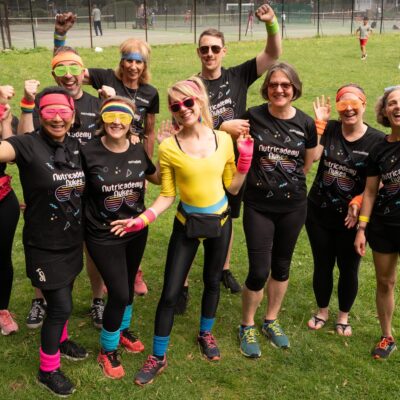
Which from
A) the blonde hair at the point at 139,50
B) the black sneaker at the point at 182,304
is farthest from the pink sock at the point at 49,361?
the blonde hair at the point at 139,50

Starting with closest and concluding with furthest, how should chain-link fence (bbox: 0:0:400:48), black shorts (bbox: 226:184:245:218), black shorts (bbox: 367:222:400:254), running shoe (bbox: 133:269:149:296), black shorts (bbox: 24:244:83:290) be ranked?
1. black shorts (bbox: 24:244:83:290)
2. black shorts (bbox: 367:222:400:254)
3. black shorts (bbox: 226:184:245:218)
4. running shoe (bbox: 133:269:149:296)
5. chain-link fence (bbox: 0:0:400:48)

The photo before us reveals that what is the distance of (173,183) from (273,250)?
1.11 meters

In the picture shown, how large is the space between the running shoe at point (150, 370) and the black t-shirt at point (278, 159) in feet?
5.08

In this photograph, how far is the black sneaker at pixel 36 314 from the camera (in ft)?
15.9

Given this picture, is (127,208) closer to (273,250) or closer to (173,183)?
(173,183)

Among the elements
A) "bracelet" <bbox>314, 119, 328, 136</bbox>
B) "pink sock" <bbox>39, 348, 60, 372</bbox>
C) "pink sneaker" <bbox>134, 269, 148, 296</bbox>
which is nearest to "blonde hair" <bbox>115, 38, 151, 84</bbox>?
"bracelet" <bbox>314, 119, 328, 136</bbox>

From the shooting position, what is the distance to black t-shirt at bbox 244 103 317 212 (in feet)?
13.8

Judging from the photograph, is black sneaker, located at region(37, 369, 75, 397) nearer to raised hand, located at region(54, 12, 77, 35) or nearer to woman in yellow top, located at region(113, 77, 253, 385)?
woman in yellow top, located at region(113, 77, 253, 385)

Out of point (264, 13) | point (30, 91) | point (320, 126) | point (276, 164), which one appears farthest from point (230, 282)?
point (30, 91)

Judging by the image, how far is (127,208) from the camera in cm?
396

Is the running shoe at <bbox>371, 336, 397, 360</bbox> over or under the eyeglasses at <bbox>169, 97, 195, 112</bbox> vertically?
under

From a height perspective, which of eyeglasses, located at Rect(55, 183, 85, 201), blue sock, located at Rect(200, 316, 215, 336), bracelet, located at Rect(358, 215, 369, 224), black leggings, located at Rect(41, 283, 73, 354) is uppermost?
eyeglasses, located at Rect(55, 183, 85, 201)

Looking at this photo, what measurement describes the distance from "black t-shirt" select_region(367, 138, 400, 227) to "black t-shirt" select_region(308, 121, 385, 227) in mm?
170

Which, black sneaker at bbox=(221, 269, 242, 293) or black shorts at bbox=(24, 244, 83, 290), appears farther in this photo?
black sneaker at bbox=(221, 269, 242, 293)
